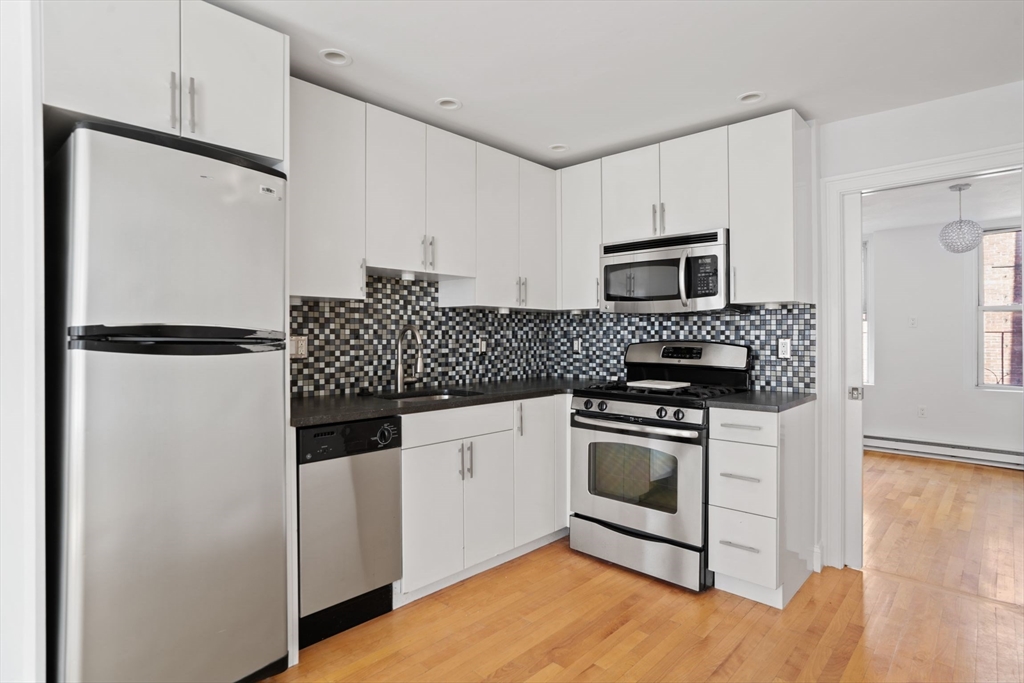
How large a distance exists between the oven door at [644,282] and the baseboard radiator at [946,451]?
430 centimetres

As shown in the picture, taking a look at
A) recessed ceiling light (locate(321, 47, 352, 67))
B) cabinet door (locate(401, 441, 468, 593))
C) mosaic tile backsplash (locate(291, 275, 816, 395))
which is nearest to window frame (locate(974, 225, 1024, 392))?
mosaic tile backsplash (locate(291, 275, 816, 395))

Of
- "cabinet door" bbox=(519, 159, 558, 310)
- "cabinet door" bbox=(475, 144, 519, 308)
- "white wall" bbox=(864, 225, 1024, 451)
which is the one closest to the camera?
"cabinet door" bbox=(475, 144, 519, 308)

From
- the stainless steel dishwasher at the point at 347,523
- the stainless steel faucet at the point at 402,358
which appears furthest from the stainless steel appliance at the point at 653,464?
the stainless steel dishwasher at the point at 347,523

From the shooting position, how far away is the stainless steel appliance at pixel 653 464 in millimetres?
2703

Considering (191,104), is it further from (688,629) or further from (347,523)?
(688,629)

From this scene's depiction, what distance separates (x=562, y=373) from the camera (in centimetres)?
414

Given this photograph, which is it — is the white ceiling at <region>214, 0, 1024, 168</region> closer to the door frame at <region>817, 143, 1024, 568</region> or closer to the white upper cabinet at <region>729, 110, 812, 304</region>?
the white upper cabinet at <region>729, 110, 812, 304</region>

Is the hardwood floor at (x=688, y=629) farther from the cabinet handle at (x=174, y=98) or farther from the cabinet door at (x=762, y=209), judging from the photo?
the cabinet handle at (x=174, y=98)

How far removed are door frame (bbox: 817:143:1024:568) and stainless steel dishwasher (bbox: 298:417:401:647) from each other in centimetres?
227

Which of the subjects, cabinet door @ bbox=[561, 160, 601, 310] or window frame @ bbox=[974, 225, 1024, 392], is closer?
cabinet door @ bbox=[561, 160, 601, 310]

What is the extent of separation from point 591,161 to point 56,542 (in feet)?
10.4

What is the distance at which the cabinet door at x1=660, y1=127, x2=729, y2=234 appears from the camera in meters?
2.95
